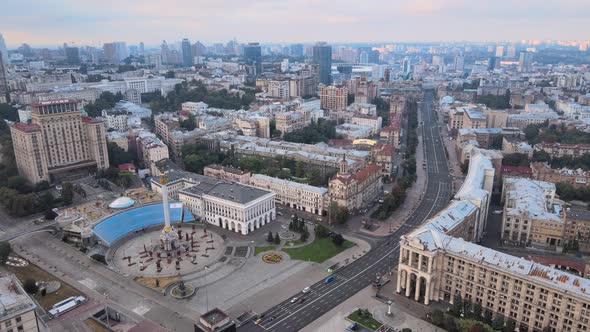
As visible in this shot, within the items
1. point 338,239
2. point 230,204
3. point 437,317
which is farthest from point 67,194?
point 437,317

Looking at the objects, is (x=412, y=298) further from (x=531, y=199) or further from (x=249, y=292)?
(x=531, y=199)

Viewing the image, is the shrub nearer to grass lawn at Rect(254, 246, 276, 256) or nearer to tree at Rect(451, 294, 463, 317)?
grass lawn at Rect(254, 246, 276, 256)

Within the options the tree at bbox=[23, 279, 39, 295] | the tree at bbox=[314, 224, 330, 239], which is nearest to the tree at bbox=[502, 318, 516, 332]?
the tree at bbox=[314, 224, 330, 239]

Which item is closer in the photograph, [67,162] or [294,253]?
[294,253]

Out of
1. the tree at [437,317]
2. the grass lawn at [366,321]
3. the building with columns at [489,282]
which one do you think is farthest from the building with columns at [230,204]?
the tree at [437,317]

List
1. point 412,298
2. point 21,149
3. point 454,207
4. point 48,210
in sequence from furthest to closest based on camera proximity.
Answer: point 21,149
point 48,210
point 454,207
point 412,298

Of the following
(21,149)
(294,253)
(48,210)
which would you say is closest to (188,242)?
(294,253)
